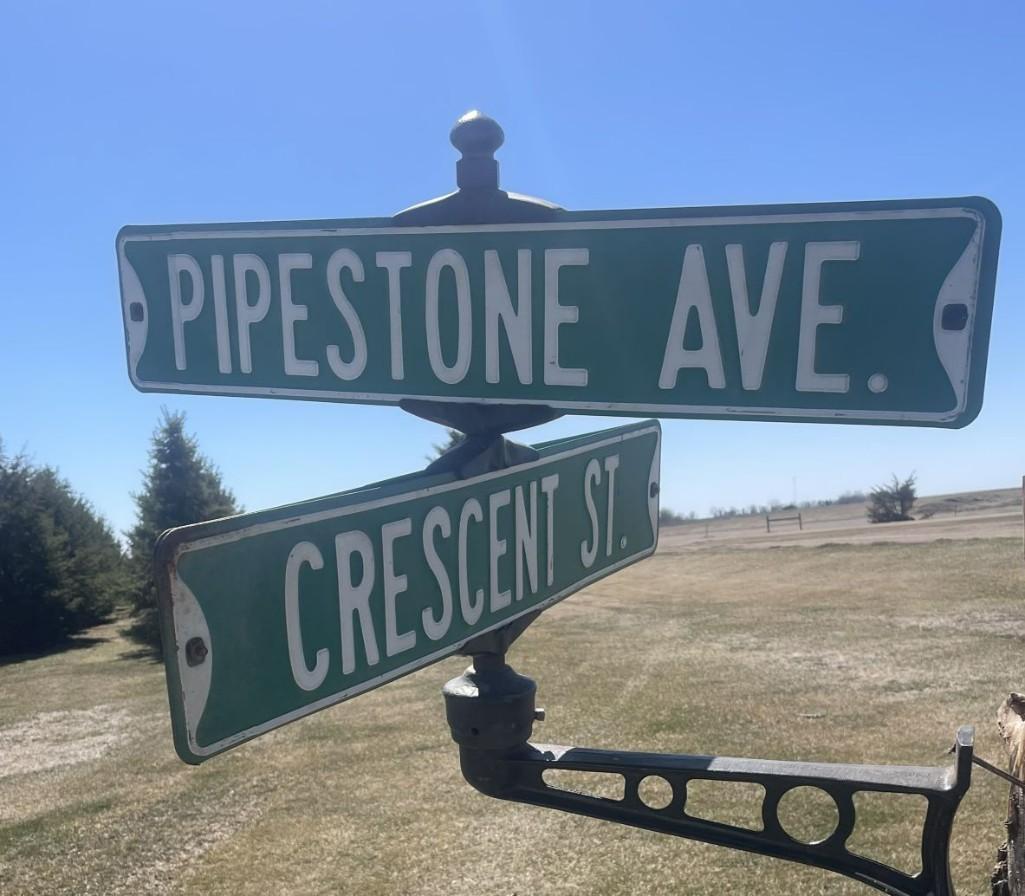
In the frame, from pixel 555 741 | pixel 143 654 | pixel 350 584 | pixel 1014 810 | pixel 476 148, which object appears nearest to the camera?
pixel 350 584

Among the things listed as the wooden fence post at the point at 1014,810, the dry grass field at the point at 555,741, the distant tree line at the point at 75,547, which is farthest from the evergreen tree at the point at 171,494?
the wooden fence post at the point at 1014,810

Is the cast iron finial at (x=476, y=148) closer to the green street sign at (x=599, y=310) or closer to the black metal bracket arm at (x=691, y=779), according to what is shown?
the green street sign at (x=599, y=310)

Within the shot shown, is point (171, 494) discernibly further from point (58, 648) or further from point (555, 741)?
point (555, 741)

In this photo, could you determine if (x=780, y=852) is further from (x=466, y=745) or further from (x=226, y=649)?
(x=226, y=649)

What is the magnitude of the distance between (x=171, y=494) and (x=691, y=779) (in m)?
21.7

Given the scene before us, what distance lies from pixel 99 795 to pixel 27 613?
15897 millimetres

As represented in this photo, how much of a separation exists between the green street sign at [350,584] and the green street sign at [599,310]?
25 cm

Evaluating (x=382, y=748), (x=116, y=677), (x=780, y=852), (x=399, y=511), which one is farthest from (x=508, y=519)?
(x=116, y=677)

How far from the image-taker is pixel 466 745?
174 centimetres

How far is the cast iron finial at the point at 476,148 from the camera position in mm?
1619

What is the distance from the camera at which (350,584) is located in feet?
4.25

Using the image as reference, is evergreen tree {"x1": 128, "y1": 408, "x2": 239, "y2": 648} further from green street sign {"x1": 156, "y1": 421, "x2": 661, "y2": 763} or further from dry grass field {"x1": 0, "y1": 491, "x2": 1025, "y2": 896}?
green street sign {"x1": 156, "y1": 421, "x2": 661, "y2": 763}

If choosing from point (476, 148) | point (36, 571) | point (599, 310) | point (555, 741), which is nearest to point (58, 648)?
point (36, 571)

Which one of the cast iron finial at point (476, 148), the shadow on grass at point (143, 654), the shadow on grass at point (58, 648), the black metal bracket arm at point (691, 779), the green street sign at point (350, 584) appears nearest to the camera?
the green street sign at point (350, 584)
